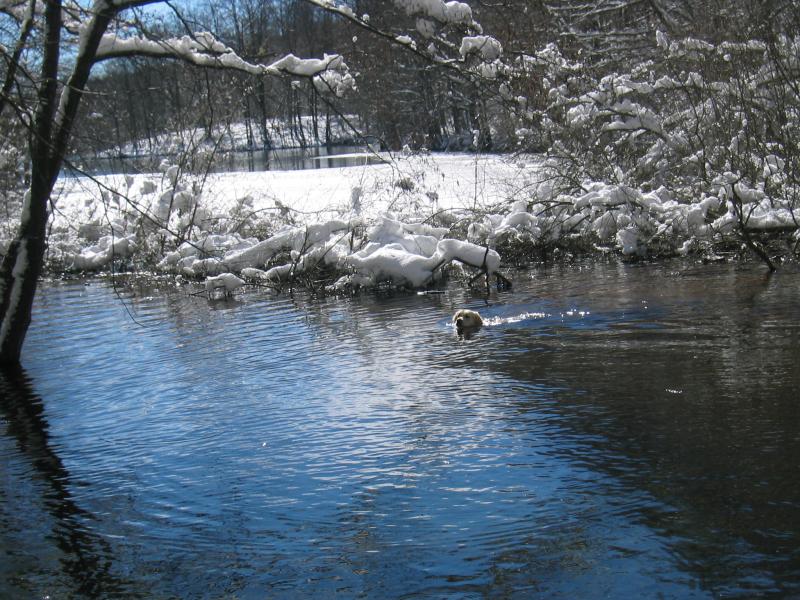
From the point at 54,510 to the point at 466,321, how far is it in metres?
5.90

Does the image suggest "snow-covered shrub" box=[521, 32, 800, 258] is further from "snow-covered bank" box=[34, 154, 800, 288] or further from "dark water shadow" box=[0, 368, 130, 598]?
"dark water shadow" box=[0, 368, 130, 598]

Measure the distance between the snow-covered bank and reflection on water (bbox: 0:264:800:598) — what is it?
2950 mm

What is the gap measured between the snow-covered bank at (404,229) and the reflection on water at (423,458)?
295 centimetres

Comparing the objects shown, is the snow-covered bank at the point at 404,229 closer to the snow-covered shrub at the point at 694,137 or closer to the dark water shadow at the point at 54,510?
the snow-covered shrub at the point at 694,137

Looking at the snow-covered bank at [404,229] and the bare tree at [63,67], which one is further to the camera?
the snow-covered bank at [404,229]

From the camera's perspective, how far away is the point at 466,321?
11016mm

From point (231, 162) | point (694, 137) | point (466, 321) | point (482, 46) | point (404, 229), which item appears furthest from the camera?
point (231, 162)

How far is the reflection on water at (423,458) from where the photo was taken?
16.0 feet

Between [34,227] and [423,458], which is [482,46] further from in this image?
[34,227]

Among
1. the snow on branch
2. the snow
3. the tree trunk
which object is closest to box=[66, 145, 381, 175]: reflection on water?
the tree trunk

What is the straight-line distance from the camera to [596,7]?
2645cm

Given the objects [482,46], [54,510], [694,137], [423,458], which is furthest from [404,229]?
[54,510]

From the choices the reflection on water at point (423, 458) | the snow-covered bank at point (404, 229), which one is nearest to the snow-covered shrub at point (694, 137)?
the snow-covered bank at point (404, 229)

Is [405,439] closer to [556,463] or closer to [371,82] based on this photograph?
[556,463]
